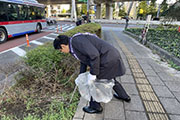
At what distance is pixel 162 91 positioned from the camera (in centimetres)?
264

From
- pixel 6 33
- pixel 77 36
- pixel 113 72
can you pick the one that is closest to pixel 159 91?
pixel 113 72

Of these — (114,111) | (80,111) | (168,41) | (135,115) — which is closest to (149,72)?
(135,115)

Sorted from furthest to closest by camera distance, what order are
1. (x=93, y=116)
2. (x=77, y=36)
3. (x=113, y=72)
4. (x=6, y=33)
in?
(x=6, y=33) → (x=93, y=116) → (x=113, y=72) → (x=77, y=36)

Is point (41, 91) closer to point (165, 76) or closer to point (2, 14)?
point (165, 76)

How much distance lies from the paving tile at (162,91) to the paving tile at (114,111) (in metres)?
0.94

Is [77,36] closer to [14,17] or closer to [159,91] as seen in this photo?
[159,91]

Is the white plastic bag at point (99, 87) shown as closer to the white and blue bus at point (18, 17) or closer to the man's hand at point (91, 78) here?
the man's hand at point (91, 78)

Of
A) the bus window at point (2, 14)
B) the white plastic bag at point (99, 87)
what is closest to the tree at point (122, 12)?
the bus window at point (2, 14)

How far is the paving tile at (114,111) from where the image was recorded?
77.0 inches

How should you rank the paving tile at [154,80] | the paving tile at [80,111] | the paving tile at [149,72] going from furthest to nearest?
the paving tile at [149,72]
the paving tile at [154,80]
the paving tile at [80,111]

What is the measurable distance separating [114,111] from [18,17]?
9411 millimetres

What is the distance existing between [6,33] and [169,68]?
9.12 metres

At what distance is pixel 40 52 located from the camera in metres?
2.75

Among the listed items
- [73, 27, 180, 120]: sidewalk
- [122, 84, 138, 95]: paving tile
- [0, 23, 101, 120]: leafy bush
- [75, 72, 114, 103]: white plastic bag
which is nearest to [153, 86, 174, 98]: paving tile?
[73, 27, 180, 120]: sidewalk
